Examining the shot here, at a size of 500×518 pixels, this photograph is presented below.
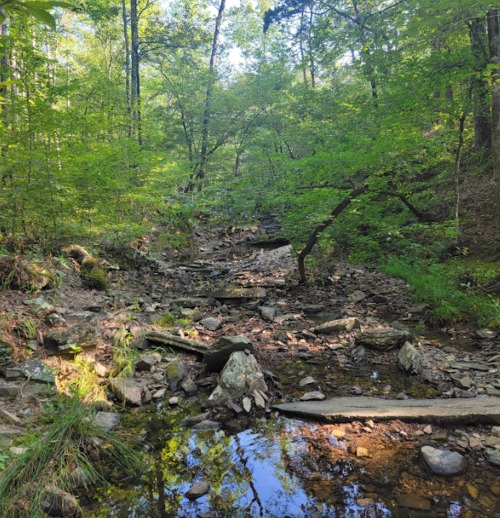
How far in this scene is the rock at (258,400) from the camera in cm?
343

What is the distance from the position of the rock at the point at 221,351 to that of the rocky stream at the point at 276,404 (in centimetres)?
2

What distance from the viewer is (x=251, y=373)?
151 inches

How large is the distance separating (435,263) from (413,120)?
3446 millimetres

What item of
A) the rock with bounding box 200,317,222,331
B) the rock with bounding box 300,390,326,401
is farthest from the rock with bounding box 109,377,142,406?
the rock with bounding box 200,317,222,331

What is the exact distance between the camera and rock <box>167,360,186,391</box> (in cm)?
398

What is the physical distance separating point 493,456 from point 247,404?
Result: 2201 mm

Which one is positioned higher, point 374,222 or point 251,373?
point 374,222

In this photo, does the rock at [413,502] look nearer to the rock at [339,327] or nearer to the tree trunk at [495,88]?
the rock at [339,327]

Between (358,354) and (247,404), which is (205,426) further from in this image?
(358,354)

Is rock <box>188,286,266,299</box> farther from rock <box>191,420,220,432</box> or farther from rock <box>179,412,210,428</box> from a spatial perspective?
rock <box>191,420,220,432</box>

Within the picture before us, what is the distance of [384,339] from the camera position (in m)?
4.69

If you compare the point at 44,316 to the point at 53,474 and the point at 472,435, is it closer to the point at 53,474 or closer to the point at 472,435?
the point at 53,474

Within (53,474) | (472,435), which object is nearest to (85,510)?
(53,474)

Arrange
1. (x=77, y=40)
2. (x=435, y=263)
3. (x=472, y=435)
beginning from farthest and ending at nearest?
1. (x=77, y=40)
2. (x=435, y=263)
3. (x=472, y=435)
